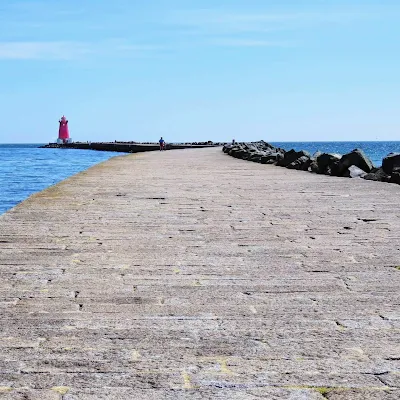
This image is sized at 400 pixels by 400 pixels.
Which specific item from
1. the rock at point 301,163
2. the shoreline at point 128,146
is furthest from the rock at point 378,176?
the shoreline at point 128,146

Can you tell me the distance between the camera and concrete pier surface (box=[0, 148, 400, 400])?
246cm

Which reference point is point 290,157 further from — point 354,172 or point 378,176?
point 378,176

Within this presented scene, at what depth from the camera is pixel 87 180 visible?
12219 mm

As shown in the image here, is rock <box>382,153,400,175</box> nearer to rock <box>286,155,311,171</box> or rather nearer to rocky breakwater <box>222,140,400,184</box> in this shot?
rocky breakwater <box>222,140,400,184</box>

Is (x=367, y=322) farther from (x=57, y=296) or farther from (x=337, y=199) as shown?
(x=337, y=199)

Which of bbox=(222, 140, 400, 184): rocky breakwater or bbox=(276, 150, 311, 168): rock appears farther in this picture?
bbox=(276, 150, 311, 168): rock

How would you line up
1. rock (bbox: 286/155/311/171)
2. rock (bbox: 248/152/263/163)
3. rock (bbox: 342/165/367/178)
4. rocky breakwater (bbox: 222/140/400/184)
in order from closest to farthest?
rocky breakwater (bbox: 222/140/400/184)
rock (bbox: 342/165/367/178)
rock (bbox: 286/155/311/171)
rock (bbox: 248/152/263/163)

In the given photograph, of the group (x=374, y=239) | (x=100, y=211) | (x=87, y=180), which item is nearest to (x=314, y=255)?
(x=374, y=239)

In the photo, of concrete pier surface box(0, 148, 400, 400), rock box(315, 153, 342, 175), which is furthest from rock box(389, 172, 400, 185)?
concrete pier surface box(0, 148, 400, 400)

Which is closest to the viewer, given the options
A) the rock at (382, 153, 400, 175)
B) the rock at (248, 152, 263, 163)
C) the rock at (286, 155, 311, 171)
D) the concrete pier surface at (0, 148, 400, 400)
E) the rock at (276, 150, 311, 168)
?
the concrete pier surface at (0, 148, 400, 400)

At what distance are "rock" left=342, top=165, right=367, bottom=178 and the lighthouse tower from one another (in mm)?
96926

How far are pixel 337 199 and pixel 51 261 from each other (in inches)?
187

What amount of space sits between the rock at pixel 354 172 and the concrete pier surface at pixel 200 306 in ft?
19.3

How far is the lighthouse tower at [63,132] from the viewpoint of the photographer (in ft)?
353
